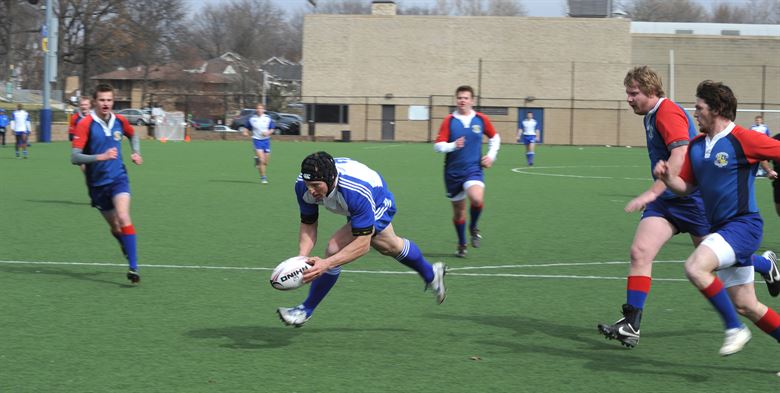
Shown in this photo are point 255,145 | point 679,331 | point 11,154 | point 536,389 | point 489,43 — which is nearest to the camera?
point 536,389

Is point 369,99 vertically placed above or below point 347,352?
above

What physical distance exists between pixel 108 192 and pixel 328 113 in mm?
53050

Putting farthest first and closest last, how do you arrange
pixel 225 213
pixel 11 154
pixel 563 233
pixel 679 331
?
pixel 11 154 → pixel 225 213 → pixel 563 233 → pixel 679 331

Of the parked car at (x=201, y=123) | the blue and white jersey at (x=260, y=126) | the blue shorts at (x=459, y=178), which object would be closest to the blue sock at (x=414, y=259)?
the blue shorts at (x=459, y=178)

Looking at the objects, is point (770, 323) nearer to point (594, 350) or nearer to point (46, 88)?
point (594, 350)

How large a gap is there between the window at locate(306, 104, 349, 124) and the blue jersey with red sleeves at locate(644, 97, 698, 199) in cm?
5546

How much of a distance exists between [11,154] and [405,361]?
31774 mm

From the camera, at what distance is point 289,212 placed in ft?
55.9

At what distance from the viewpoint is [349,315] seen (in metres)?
8.20

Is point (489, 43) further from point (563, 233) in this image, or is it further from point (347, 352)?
point (347, 352)

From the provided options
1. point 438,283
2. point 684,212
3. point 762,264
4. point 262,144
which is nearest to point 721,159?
point 684,212

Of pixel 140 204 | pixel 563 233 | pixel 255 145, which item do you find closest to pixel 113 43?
pixel 255 145

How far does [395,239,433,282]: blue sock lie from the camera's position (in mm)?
7516

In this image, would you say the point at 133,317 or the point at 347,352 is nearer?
the point at 347,352
